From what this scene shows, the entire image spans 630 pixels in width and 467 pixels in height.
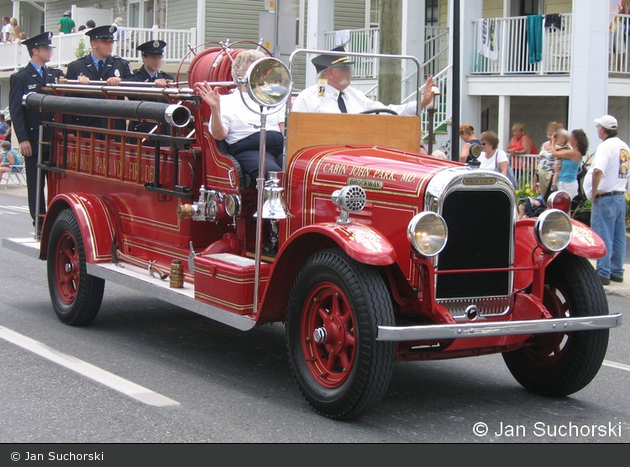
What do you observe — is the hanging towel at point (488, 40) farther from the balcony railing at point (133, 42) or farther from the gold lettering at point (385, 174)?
the gold lettering at point (385, 174)

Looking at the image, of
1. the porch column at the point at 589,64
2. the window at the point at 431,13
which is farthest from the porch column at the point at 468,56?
the window at the point at 431,13

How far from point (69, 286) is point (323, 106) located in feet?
9.14

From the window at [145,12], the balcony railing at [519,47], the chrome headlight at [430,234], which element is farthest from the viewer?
the window at [145,12]

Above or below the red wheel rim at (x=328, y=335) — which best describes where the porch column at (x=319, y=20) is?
above

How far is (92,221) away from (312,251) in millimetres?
2520

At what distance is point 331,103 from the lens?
6.67m

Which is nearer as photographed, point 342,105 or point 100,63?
point 342,105

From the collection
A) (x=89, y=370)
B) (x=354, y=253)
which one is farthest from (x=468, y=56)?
(x=354, y=253)

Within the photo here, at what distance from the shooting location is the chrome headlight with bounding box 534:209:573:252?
5539mm

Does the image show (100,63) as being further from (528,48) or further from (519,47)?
(519,47)

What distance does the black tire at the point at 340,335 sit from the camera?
498 cm

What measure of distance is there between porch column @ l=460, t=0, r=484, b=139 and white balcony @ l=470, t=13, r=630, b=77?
92 millimetres

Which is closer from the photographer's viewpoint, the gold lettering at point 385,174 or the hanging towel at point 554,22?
the gold lettering at point 385,174

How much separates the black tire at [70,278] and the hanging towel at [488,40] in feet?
41.2
